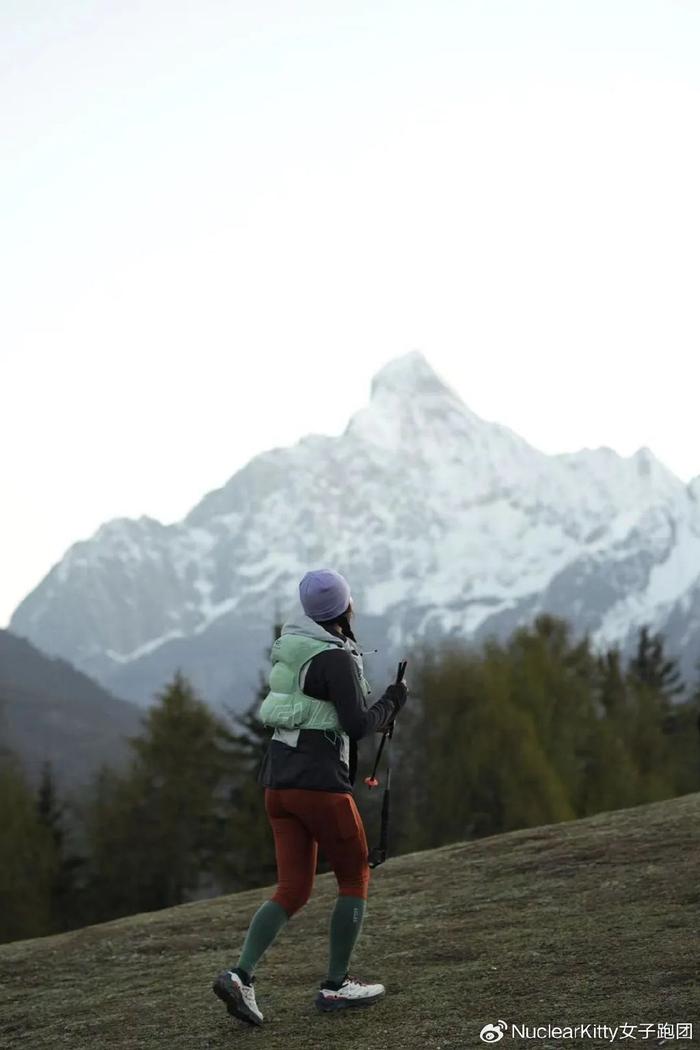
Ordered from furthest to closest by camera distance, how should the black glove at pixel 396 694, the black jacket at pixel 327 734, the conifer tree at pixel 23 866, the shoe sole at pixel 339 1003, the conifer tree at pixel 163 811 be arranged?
the conifer tree at pixel 163 811
the conifer tree at pixel 23 866
the shoe sole at pixel 339 1003
the black glove at pixel 396 694
the black jacket at pixel 327 734

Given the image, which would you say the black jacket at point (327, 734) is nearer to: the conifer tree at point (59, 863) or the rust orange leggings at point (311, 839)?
the rust orange leggings at point (311, 839)

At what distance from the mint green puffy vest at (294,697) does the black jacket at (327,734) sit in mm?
47

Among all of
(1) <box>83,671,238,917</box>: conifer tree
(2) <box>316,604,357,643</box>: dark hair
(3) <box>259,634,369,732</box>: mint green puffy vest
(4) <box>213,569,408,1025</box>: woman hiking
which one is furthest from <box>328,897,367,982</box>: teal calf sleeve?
(1) <box>83,671,238,917</box>: conifer tree

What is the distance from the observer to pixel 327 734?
764 cm

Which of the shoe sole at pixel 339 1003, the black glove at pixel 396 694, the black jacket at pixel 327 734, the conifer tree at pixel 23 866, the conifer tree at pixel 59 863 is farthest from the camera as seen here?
the conifer tree at pixel 59 863

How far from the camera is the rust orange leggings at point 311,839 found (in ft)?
24.8

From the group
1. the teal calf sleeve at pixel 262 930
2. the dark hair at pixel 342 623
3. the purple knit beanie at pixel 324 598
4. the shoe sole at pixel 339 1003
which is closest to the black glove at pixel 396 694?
the dark hair at pixel 342 623

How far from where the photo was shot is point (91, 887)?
4650cm

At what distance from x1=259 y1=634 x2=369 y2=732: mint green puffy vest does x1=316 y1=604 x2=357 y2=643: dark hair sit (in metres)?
0.20

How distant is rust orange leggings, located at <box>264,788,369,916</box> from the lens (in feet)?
24.8

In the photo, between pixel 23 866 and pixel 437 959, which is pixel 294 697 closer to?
pixel 437 959

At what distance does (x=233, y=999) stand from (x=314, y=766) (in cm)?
150

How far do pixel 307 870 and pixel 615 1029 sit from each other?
199 cm

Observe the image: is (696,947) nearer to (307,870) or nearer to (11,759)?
(307,870)
